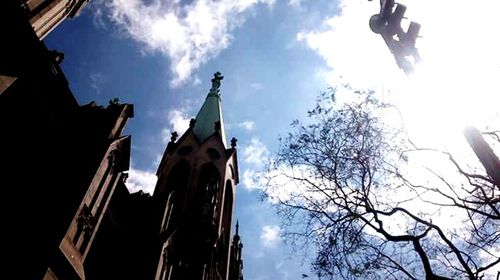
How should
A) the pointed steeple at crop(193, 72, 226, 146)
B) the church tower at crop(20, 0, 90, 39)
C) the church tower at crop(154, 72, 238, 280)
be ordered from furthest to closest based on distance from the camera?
the pointed steeple at crop(193, 72, 226, 146)
the church tower at crop(154, 72, 238, 280)
the church tower at crop(20, 0, 90, 39)

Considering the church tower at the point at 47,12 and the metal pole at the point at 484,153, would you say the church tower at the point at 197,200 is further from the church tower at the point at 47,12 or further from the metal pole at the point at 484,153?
the metal pole at the point at 484,153

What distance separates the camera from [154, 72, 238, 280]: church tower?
1630 centimetres

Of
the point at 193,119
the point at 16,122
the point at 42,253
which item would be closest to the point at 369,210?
the point at 42,253

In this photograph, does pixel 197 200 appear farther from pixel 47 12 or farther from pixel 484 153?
pixel 484 153

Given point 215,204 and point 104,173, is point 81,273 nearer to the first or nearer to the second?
point 104,173

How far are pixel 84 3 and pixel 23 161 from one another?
38.7ft

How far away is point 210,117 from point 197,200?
11.0m

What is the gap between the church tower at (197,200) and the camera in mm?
16297

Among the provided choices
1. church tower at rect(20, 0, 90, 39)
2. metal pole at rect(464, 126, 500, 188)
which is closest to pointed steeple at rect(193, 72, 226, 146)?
church tower at rect(20, 0, 90, 39)

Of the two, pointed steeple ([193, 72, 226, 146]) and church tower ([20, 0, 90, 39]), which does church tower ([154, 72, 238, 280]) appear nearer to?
pointed steeple ([193, 72, 226, 146])

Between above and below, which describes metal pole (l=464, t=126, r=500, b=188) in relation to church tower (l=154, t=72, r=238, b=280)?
below

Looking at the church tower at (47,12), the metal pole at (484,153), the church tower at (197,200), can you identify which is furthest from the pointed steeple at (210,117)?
the metal pole at (484,153)

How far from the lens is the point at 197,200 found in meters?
22.0

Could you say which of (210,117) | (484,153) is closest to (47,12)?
(484,153)
